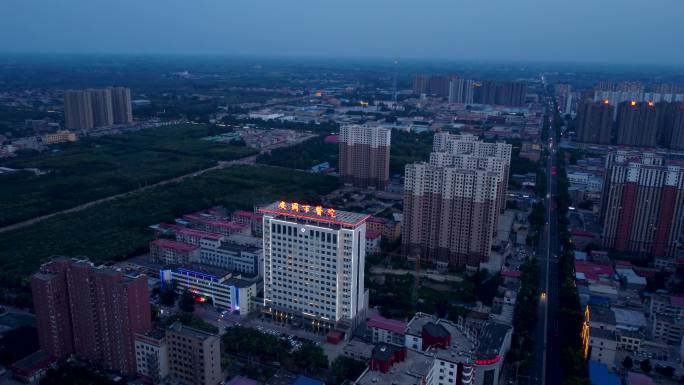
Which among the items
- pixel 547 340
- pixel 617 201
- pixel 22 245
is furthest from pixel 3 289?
pixel 617 201

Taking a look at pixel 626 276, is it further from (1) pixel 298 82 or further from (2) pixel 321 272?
(1) pixel 298 82

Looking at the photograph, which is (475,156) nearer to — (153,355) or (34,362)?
(153,355)

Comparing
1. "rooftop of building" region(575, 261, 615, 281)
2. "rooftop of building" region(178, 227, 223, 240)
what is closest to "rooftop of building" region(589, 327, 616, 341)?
"rooftop of building" region(575, 261, 615, 281)

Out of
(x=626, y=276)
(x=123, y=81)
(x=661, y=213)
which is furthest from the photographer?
(x=123, y=81)

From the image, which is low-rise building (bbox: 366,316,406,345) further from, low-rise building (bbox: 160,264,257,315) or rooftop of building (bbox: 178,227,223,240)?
rooftop of building (bbox: 178,227,223,240)

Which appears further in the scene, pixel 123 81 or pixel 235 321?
pixel 123 81

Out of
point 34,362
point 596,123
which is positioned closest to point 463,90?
point 596,123
